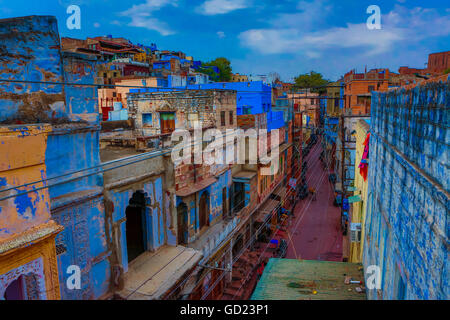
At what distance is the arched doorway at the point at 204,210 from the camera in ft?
50.5

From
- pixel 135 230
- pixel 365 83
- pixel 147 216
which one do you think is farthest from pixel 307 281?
pixel 365 83

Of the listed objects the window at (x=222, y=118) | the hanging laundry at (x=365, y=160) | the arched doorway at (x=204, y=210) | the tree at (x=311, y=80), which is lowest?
the arched doorway at (x=204, y=210)

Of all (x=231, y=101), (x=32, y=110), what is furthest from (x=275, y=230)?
(x=32, y=110)

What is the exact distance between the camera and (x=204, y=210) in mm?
15656

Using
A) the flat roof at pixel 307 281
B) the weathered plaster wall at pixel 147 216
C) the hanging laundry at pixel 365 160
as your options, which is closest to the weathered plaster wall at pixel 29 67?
the weathered plaster wall at pixel 147 216

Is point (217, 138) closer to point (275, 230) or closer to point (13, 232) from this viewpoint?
point (275, 230)

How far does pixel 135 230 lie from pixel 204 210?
405cm

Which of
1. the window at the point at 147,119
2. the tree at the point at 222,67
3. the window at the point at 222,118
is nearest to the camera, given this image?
the window at the point at 222,118

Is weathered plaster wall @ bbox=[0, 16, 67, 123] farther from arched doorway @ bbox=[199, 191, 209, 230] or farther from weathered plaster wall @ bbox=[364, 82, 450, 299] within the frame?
arched doorway @ bbox=[199, 191, 209, 230]

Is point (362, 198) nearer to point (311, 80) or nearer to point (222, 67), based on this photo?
point (222, 67)

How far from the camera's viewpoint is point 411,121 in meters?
4.80

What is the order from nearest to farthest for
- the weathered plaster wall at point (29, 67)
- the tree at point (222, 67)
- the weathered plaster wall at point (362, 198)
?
Answer: the weathered plaster wall at point (29, 67)
the weathered plaster wall at point (362, 198)
the tree at point (222, 67)

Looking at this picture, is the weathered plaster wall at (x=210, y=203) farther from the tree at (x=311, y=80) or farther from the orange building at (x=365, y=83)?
the tree at (x=311, y=80)

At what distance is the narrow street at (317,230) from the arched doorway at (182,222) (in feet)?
26.4
